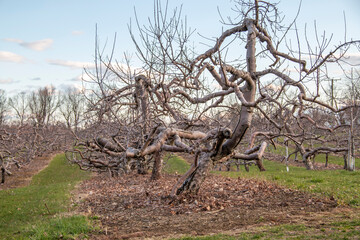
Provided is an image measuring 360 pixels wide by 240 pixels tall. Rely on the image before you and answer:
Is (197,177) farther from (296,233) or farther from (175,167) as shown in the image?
(175,167)

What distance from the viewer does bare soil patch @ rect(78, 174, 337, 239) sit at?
6.40m

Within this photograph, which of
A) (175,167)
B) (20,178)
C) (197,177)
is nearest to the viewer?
(197,177)

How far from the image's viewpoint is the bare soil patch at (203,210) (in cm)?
640

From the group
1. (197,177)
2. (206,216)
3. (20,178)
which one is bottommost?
(20,178)

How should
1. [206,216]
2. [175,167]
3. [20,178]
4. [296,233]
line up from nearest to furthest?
1. [296,233]
2. [206,216]
3. [20,178]
4. [175,167]

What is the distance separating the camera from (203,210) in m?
7.67

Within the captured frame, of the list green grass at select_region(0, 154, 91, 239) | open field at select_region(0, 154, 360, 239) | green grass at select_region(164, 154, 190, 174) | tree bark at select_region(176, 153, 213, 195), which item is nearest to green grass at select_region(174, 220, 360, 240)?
open field at select_region(0, 154, 360, 239)

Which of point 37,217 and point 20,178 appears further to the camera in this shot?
point 20,178

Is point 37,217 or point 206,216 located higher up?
point 206,216

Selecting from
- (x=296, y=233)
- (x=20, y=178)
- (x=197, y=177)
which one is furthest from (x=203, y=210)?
(x=20, y=178)

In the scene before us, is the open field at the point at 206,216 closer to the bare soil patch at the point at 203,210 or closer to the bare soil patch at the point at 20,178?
the bare soil patch at the point at 203,210

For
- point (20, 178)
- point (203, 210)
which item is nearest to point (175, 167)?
point (20, 178)

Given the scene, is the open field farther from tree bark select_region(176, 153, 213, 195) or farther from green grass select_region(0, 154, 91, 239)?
tree bark select_region(176, 153, 213, 195)

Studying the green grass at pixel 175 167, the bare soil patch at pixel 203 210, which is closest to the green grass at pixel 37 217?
the bare soil patch at pixel 203 210
